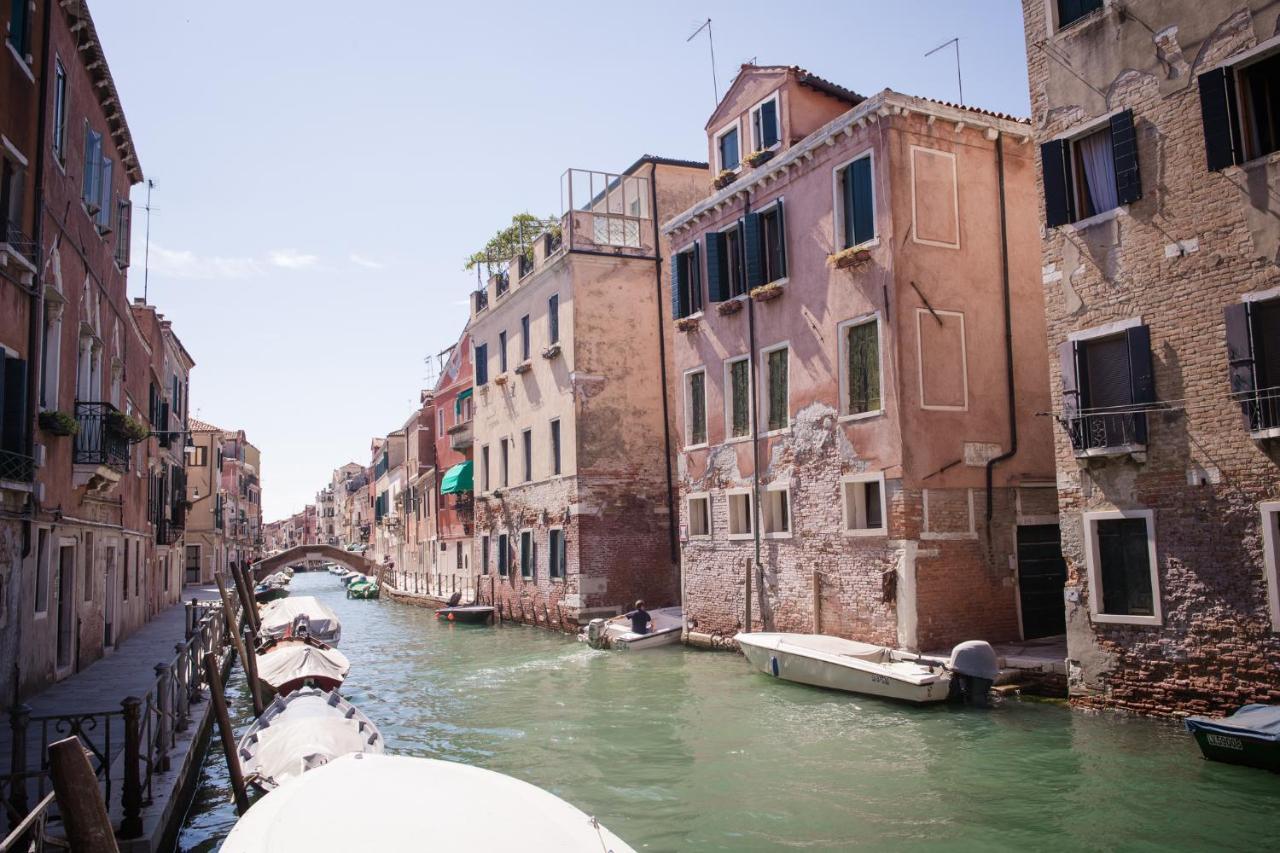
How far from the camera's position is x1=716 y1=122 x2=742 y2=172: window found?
1942 cm

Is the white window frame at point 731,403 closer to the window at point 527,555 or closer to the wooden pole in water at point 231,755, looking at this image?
the window at point 527,555

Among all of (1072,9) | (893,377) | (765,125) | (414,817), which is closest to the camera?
(414,817)

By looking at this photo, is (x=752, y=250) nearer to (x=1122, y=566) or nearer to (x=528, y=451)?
(x=1122, y=566)

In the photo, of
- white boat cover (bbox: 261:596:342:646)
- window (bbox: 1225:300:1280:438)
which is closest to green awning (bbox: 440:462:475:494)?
white boat cover (bbox: 261:596:342:646)

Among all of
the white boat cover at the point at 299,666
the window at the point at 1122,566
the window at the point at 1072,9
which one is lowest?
the white boat cover at the point at 299,666

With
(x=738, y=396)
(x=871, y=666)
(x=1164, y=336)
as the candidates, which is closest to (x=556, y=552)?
(x=738, y=396)

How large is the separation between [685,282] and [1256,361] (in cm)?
1200

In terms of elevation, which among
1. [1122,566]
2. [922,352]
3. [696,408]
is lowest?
[1122,566]

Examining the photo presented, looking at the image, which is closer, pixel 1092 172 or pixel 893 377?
pixel 1092 172

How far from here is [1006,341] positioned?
1594cm

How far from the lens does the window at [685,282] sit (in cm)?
2033

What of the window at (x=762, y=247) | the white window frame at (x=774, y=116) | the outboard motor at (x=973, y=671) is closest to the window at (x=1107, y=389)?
the outboard motor at (x=973, y=671)

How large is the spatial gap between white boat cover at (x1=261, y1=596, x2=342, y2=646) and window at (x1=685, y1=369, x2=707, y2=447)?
26.3 ft

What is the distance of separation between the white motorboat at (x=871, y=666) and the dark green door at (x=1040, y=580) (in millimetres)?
2698
